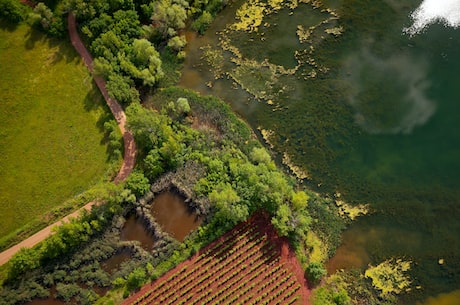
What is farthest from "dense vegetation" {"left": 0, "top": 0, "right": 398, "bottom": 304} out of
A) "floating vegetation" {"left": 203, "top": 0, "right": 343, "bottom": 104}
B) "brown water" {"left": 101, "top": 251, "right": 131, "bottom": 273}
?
"floating vegetation" {"left": 203, "top": 0, "right": 343, "bottom": 104}

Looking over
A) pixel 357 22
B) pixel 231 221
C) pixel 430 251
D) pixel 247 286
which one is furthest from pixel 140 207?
pixel 357 22

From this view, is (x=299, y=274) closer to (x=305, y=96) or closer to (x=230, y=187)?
(x=230, y=187)

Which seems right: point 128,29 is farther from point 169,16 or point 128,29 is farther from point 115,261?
point 115,261

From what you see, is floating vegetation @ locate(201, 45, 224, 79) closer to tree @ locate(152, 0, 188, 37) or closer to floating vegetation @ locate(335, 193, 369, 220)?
tree @ locate(152, 0, 188, 37)

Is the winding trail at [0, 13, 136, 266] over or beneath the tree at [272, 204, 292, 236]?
over

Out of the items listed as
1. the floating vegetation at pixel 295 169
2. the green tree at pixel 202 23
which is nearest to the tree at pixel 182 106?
the green tree at pixel 202 23

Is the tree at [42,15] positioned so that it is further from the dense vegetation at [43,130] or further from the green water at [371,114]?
the green water at [371,114]

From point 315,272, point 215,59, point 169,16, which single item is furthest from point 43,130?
point 315,272
